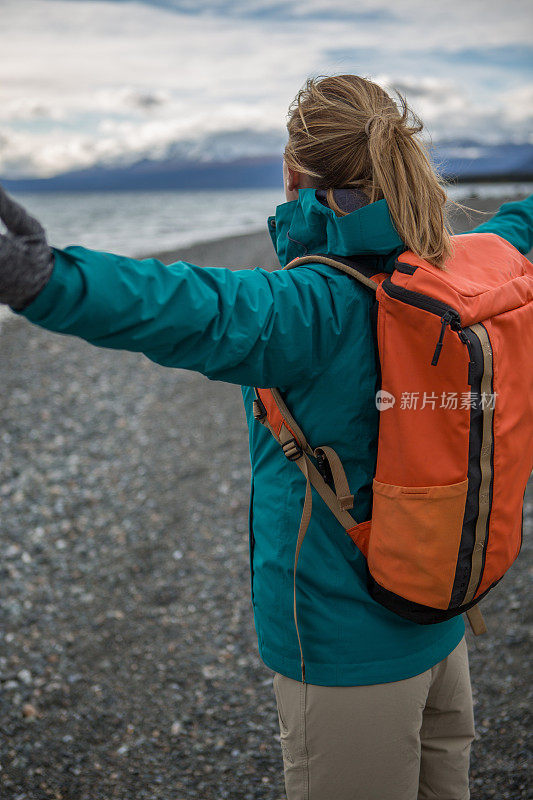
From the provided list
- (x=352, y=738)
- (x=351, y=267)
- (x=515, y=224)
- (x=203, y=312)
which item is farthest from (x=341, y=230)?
(x=352, y=738)

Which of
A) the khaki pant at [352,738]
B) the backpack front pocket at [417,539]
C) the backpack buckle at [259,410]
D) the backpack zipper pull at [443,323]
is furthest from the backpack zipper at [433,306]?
the khaki pant at [352,738]

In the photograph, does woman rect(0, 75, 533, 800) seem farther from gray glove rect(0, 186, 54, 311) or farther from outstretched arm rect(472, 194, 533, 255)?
outstretched arm rect(472, 194, 533, 255)

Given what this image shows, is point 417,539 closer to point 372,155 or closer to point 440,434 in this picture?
point 440,434

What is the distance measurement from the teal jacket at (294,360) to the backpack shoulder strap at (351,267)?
26mm

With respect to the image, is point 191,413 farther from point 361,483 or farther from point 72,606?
point 361,483

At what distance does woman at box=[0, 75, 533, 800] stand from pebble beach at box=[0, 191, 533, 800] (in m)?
0.52

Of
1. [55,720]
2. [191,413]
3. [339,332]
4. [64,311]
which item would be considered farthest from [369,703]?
[191,413]

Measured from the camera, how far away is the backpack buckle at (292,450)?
6.52 feet

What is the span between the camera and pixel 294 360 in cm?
172

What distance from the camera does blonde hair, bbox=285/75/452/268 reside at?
1864mm

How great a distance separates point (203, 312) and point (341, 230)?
590 millimetres

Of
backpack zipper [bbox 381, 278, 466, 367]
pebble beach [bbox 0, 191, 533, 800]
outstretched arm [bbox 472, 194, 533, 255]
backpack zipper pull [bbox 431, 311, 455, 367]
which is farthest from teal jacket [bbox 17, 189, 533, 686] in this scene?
outstretched arm [bbox 472, 194, 533, 255]

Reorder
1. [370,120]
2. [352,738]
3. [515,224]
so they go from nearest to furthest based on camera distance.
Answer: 1. [370,120]
2. [352,738]
3. [515,224]

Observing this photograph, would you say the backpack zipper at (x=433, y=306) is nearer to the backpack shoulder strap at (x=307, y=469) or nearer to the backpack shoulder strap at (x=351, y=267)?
the backpack shoulder strap at (x=351, y=267)
